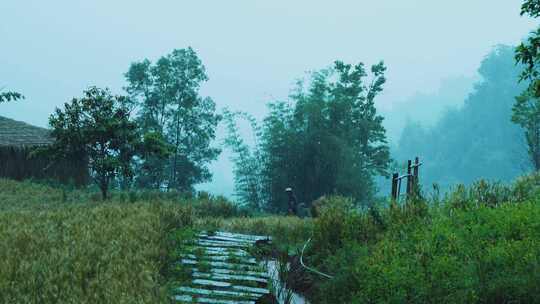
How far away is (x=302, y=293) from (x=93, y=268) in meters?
4.30

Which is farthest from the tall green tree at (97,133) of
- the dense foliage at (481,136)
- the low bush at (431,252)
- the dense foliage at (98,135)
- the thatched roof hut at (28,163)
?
the dense foliage at (481,136)

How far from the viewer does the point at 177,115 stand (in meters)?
37.1

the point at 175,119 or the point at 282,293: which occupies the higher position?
the point at 175,119

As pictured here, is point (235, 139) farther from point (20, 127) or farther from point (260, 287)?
point (260, 287)

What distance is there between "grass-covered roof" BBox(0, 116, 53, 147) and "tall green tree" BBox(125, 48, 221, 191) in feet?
26.3

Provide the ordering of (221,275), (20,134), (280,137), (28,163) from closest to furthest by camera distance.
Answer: (221,275)
(28,163)
(20,134)
(280,137)

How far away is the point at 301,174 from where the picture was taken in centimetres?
3266

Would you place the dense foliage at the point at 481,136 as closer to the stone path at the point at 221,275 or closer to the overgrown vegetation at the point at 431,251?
the overgrown vegetation at the point at 431,251

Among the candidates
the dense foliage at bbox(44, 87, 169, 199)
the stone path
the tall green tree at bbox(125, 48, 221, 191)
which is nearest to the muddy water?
the stone path

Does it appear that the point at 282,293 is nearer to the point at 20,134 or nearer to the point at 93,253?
the point at 93,253

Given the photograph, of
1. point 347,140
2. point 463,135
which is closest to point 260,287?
point 347,140

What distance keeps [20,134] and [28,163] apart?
86.7 inches

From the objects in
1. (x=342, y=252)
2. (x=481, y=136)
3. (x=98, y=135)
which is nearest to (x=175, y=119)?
(x=98, y=135)

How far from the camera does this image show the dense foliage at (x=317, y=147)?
32.2 m
